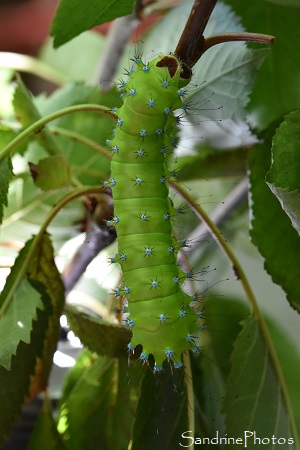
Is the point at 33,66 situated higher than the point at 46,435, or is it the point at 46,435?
the point at 33,66

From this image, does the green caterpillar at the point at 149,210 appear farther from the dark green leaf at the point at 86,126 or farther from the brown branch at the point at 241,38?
the dark green leaf at the point at 86,126

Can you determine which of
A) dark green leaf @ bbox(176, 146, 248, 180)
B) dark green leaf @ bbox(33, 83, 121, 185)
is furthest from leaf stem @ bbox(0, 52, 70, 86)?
dark green leaf @ bbox(176, 146, 248, 180)

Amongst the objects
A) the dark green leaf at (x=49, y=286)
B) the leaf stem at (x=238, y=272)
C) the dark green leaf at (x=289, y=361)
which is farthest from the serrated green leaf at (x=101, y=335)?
the dark green leaf at (x=289, y=361)

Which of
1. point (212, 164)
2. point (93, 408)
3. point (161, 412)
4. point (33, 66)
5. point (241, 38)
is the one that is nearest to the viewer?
point (241, 38)

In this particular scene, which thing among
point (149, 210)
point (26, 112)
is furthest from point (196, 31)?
point (26, 112)

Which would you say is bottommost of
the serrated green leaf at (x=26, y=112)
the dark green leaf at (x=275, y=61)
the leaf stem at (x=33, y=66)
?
the serrated green leaf at (x=26, y=112)

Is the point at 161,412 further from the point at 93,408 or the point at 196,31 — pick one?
the point at 196,31

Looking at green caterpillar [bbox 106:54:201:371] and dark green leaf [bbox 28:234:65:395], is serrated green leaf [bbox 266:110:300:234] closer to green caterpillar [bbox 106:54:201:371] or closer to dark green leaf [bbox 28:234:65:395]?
green caterpillar [bbox 106:54:201:371]
